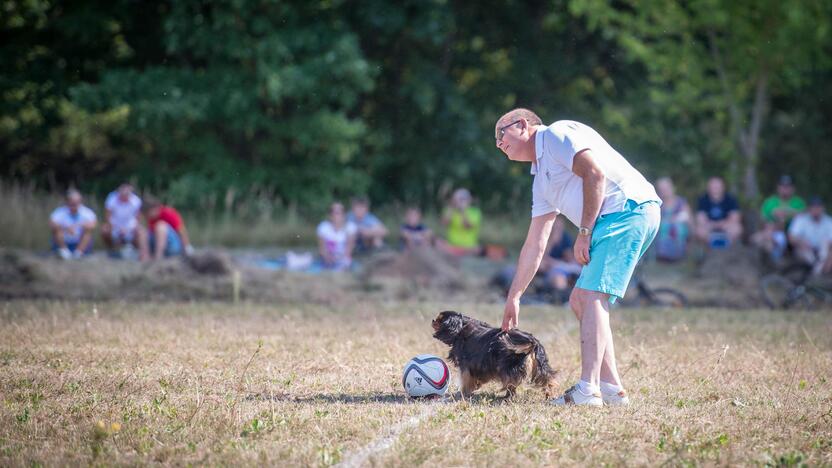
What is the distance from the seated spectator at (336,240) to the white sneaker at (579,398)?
1146 cm

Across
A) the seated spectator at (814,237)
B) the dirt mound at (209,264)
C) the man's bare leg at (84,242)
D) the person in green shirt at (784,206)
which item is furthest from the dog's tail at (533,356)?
the person in green shirt at (784,206)

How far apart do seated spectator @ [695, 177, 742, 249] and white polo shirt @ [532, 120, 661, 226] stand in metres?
12.1

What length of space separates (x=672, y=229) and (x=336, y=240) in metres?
6.23

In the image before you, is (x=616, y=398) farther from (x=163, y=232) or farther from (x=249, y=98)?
(x=249, y=98)

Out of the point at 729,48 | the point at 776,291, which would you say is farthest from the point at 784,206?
the point at 729,48

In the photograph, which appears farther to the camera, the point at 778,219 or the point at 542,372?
the point at 778,219

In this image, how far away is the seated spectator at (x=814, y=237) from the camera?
53.3 feet

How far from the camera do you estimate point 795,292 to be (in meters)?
13.7

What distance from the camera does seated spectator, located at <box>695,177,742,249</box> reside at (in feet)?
58.4

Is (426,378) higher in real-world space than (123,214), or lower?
lower

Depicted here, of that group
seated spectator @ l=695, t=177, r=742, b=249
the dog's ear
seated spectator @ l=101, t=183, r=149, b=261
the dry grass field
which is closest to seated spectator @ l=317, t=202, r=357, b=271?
seated spectator @ l=101, t=183, r=149, b=261

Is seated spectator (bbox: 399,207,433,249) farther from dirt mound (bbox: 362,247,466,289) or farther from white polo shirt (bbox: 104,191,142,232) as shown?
white polo shirt (bbox: 104,191,142,232)

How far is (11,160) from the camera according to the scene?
27141 mm

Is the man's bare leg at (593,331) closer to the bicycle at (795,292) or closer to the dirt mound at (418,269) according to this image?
the bicycle at (795,292)
